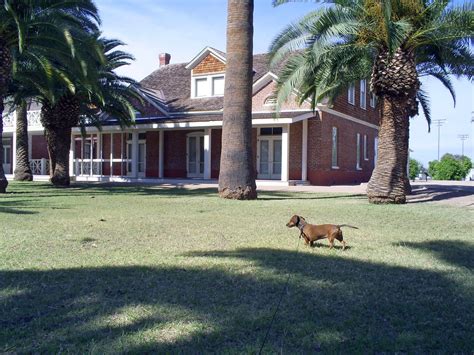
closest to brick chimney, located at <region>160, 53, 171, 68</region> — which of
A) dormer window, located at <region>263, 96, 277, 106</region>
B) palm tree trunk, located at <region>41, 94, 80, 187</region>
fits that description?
dormer window, located at <region>263, 96, 277, 106</region>

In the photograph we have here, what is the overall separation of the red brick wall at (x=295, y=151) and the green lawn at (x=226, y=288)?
14.9 m

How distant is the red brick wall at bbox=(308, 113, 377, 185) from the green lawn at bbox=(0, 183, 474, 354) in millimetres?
14701

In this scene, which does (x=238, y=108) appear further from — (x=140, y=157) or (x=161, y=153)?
(x=140, y=157)

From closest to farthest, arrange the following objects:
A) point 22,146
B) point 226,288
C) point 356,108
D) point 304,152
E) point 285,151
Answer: point 226,288 → point 285,151 → point 304,152 → point 22,146 → point 356,108

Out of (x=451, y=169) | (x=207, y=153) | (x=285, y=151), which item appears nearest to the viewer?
(x=285, y=151)

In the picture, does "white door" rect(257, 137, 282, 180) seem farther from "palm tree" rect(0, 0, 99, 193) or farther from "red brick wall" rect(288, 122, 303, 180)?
"palm tree" rect(0, 0, 99, 193)

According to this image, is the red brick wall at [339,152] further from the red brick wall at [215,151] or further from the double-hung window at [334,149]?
the red brick wall at [215,151]

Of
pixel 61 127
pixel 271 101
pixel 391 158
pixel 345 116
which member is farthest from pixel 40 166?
pixel 391 158

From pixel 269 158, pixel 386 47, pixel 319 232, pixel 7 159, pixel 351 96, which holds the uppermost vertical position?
pixel 351 96

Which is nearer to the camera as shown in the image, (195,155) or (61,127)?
(61,127)

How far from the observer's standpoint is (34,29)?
1578cm

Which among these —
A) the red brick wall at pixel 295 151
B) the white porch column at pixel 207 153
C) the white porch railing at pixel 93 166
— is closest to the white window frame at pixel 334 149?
the red brick wall at pixel 295 151

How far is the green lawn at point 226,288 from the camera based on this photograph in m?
3.66

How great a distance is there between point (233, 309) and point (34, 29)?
14.3 meters
